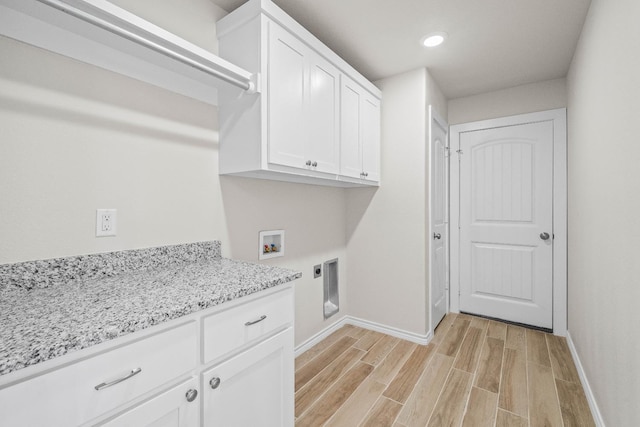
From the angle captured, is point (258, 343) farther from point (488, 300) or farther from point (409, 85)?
point (488, 300)

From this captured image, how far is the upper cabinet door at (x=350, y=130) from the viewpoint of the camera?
215 centimetres

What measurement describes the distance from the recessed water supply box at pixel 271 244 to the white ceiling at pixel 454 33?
1.40 meters

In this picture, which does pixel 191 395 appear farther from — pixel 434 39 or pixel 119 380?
pixel 434 39

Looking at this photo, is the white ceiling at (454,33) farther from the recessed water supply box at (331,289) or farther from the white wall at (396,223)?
the recessed water supply box at (331,289)

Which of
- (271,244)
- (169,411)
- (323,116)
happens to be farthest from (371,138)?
(169,411)

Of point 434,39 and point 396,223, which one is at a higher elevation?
point 434,39

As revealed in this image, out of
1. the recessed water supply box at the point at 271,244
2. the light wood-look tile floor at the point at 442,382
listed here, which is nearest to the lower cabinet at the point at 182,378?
the light wood-look tile floor at the point at 442,382

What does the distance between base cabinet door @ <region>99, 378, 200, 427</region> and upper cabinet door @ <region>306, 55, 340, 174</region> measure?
131 cm

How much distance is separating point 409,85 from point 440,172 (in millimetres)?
917

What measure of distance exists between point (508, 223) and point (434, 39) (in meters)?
1.92

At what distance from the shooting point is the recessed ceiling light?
205 centimetres

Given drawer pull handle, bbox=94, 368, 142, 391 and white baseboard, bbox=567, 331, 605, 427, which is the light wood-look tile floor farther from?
A: drawer pull handle, bbox=94, 368, 142, 391

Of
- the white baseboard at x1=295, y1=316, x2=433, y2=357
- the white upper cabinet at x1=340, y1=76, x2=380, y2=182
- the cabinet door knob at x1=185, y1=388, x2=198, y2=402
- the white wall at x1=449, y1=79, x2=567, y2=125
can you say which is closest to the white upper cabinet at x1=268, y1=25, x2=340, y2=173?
the white upper cabinet at x1=340, y1=76, x2=380, y2=182

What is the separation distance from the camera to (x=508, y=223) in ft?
9.70
